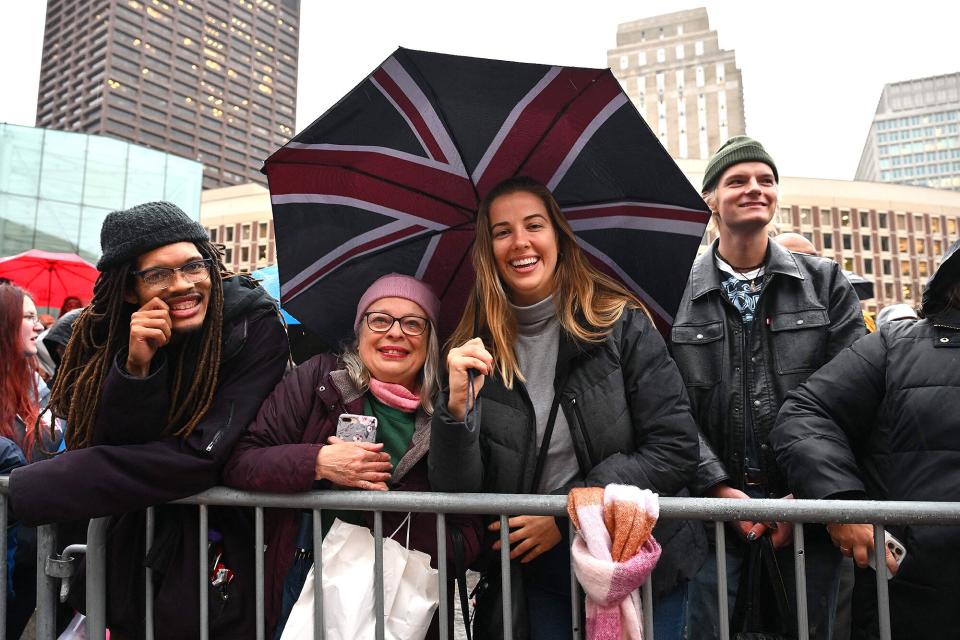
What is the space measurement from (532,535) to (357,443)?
65cm

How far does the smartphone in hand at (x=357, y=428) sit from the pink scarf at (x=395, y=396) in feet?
0.38

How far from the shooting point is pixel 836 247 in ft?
220

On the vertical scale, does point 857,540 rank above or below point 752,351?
below

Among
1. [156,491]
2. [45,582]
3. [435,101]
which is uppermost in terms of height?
[435,101]

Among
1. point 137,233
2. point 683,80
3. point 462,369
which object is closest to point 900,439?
point 462,369

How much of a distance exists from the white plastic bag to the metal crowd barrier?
4 centimetres

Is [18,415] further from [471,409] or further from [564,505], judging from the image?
[564,505]

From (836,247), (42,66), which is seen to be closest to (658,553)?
(836,247)

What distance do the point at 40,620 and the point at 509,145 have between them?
2.47 m

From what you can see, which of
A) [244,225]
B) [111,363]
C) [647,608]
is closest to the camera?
[647,608]

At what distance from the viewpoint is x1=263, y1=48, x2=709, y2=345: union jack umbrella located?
2303mm

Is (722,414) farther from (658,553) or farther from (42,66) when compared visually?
(42,66)

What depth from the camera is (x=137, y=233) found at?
2359 millimetres

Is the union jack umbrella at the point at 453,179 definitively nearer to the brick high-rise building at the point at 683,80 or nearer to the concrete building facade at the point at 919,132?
the brick high-rise building at the point at 683,80
